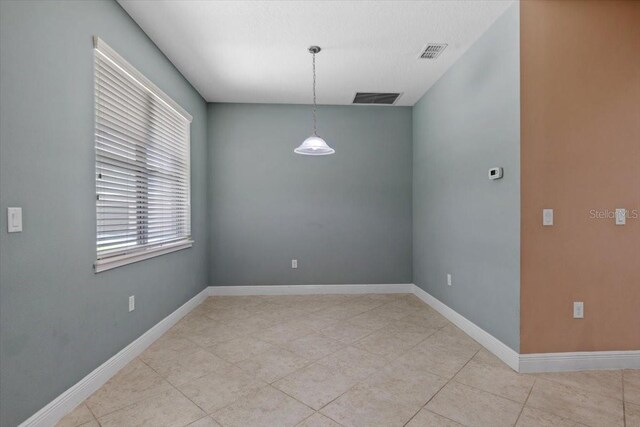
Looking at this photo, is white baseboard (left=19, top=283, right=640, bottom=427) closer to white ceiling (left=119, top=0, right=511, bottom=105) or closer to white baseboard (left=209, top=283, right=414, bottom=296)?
white baseboard (left=209, top=283, right=414, bottom=296)

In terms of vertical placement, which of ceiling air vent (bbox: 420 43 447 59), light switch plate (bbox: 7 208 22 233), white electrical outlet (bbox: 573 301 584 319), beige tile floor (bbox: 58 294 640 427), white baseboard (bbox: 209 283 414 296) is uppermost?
ceiling air vent (bbox: 420 43 447 59)

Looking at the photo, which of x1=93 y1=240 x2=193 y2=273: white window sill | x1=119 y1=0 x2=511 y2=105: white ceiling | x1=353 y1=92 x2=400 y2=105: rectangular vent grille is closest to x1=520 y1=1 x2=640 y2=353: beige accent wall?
x1=119 y1=0 x2=511 y2=105: white ceiling

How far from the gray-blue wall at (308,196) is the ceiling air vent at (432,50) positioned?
1476mm

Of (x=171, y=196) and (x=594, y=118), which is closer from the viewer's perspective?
(x=594, y=118)

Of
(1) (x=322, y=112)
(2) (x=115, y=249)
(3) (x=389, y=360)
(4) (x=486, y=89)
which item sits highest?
(1) (x=322, y=112)

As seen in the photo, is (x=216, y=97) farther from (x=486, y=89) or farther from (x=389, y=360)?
(x=389, y=360)

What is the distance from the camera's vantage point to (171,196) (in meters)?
3.37

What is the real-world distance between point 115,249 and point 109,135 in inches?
33.8

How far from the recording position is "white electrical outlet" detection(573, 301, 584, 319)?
2293 millimetres

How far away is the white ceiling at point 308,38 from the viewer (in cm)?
241

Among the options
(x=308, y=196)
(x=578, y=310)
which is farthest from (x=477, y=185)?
(x=308, y=196)

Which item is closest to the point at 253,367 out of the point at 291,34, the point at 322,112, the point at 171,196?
the point at 171,196

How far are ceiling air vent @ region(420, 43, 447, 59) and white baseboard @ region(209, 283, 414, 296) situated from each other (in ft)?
10.1

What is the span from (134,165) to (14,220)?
120 centimetres
